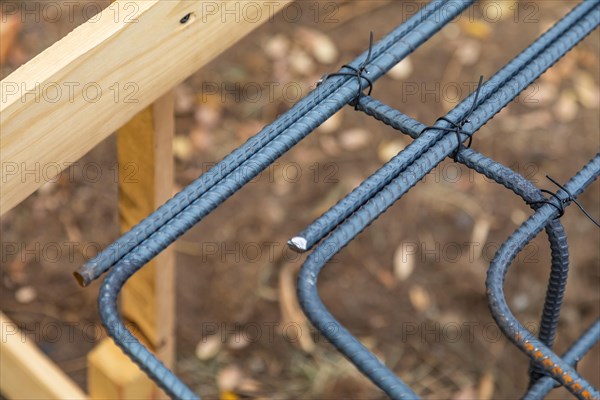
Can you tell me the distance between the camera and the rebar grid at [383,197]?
774mm

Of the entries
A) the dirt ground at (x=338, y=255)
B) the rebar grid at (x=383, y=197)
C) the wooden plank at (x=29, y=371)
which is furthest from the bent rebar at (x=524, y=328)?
the dirt ground at (x=338, y=255)

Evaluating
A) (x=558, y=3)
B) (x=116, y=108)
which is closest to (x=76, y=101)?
(x=116, y=108)

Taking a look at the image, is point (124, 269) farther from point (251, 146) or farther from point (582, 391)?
point (582, 391)

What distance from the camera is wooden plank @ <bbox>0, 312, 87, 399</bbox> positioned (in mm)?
1467

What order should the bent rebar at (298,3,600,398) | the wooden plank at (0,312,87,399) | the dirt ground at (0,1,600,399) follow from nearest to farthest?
the bent rebar at (298,3,600,398), the wooden plank at (0,312,87,399), the dirt ground at (0,1,600,399)

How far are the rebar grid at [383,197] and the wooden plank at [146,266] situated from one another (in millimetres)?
340

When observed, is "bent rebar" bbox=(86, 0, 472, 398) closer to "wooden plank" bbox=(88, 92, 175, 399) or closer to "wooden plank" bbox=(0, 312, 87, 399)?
"wooden plank" bbox=(88, 92, 175, 399)

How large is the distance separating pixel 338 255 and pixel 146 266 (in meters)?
0.92

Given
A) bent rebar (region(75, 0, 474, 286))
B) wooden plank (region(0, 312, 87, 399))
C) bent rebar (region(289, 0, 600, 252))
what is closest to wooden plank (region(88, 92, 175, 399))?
wooden plank (region(0, 312, 87, 399))

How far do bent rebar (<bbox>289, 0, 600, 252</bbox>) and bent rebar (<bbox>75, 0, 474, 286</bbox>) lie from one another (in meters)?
0.10

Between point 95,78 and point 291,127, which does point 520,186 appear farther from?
point 95,78

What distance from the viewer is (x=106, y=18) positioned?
0.93 metres

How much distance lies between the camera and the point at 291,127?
0.93 meters

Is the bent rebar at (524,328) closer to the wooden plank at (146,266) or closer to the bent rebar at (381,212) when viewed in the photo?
the bent rebar at (381,212)
